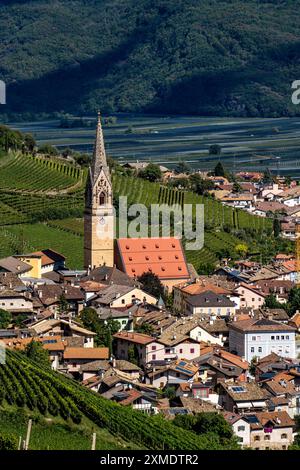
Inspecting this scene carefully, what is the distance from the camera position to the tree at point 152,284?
34.9 metres

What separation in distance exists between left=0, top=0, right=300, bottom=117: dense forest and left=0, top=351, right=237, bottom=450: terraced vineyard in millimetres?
110249

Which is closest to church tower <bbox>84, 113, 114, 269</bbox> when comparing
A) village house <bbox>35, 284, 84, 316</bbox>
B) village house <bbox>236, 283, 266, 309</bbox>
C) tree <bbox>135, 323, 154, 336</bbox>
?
village house <bbox>35, 284, 84, 316</bbox>

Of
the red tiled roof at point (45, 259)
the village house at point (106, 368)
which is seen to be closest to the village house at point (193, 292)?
the red tiled roof at point (45, 259)

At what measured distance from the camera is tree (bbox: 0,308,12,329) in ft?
100.0

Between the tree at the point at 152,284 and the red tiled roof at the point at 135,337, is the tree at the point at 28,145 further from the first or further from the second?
the red tiled roof at the point at 135,337

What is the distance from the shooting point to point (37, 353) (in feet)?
89.9

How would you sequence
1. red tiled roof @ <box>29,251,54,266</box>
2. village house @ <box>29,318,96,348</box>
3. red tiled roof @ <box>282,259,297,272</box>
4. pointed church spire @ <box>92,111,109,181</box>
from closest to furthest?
village house @ <box>29,318,96,348</box>
pointed church spire @ <box>92,111,109,181</box>
red tiled roof @ <box>29,251,54,266</box>
red tiled roof @ <box>282,259,297,272</box>

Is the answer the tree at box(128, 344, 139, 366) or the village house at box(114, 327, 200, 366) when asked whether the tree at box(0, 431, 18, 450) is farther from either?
the tree at box(128, 344, 139, 366)

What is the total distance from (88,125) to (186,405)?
101537 mm

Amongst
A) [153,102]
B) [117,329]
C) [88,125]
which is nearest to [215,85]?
[153,102]

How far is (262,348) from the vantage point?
30219 mm

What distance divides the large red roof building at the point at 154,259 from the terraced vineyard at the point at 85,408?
11.8 m

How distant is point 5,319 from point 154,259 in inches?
296
